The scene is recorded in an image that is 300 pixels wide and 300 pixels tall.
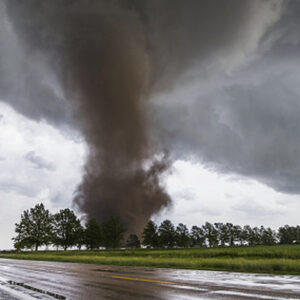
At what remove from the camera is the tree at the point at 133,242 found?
154 meters

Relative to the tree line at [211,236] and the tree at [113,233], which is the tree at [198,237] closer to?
the tree line at [211,236]

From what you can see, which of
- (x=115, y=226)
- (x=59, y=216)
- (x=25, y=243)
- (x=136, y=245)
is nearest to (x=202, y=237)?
(x=136, y=245)

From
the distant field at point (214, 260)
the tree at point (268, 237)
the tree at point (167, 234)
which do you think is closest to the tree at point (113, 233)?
the tree at point (167, 234)

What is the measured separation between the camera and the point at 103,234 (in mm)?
103062

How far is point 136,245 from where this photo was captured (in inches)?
6083

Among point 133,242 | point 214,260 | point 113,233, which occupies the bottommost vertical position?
point 214,260

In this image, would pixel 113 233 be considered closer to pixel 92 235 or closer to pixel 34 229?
pixel 92 235

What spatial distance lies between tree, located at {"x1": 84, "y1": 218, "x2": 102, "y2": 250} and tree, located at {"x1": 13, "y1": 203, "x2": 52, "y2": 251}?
1902 cm

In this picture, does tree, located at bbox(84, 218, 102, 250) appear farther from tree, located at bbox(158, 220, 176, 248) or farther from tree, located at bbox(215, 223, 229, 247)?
tree, located at bbox(215, 223, 229, 247)

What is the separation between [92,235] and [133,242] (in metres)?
62.3

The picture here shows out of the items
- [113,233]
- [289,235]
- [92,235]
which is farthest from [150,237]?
[289,235]

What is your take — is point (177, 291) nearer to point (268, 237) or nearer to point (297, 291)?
point (297, 291)

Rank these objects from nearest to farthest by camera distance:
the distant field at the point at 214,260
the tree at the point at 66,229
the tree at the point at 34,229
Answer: the distant field at the point at 214,260, the tree at the point at 34,229, the tree at the point at 66,229

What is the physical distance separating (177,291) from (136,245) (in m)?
152
